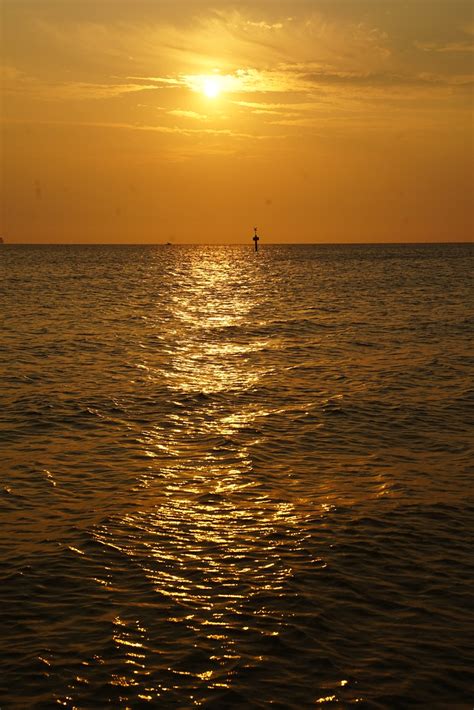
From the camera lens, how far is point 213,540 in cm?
1362

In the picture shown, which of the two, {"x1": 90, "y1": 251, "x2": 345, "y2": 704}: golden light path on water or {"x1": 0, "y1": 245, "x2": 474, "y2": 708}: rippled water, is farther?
{"x1": 90, "y1": 251, "x2": 345, "y2": 704}: golden light path on water

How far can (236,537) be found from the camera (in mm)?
13781

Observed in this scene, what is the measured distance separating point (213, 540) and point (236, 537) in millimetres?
425

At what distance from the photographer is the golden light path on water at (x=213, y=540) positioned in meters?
10.4

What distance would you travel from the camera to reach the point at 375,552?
43.4ft

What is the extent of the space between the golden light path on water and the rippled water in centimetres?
4

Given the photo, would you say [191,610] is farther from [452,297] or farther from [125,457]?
[452,297]

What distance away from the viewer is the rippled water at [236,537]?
9625 millimetres

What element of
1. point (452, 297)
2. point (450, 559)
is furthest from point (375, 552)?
point (452, 297)

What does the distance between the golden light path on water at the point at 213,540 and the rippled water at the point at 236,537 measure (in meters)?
0.04

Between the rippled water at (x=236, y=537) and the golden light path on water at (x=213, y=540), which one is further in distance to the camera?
the golden light path on water at (x=213, y=540)

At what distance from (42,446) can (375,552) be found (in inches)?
383

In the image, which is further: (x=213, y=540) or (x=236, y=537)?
(x=236, y=537)

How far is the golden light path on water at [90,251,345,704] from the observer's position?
10.4m
